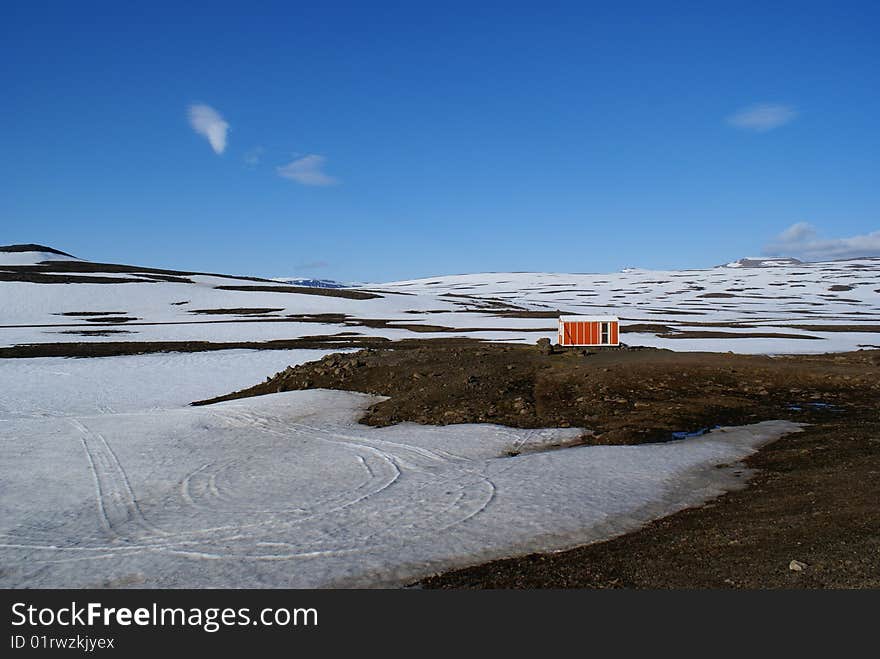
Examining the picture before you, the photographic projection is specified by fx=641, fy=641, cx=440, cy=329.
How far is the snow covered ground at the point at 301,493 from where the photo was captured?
37.8ft

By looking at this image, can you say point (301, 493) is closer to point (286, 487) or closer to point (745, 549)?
point (286, 487)

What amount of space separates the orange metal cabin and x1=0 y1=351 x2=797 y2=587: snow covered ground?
70.6 ft

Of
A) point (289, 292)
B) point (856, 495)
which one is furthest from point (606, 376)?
point (289, 292)

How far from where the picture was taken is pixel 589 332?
43938 millimetres

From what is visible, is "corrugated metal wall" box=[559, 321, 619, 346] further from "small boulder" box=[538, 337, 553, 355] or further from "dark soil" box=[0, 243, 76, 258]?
"dark soil" box=[0, 243, 76, 258]

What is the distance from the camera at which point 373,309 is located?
338ft

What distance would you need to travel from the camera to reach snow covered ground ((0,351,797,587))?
11523 millimetres

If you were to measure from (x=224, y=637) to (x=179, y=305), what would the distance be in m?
98.5

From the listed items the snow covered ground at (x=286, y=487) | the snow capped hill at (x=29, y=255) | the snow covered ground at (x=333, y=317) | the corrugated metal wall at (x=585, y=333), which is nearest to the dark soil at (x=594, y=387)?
the snow covered ground at (x=286, y=487)

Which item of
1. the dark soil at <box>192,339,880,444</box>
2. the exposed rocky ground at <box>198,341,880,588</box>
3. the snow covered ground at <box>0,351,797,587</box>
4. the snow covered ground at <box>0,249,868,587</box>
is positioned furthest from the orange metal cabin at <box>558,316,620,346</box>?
the snow covered ground at <box>0,351,797,587</box>

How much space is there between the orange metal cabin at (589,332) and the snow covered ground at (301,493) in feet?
70.6

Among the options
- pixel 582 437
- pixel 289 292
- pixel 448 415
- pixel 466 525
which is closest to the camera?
pixel 466 525

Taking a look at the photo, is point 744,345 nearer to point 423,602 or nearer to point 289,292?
point 423,602

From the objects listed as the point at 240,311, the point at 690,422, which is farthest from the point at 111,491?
the point at 240,311
